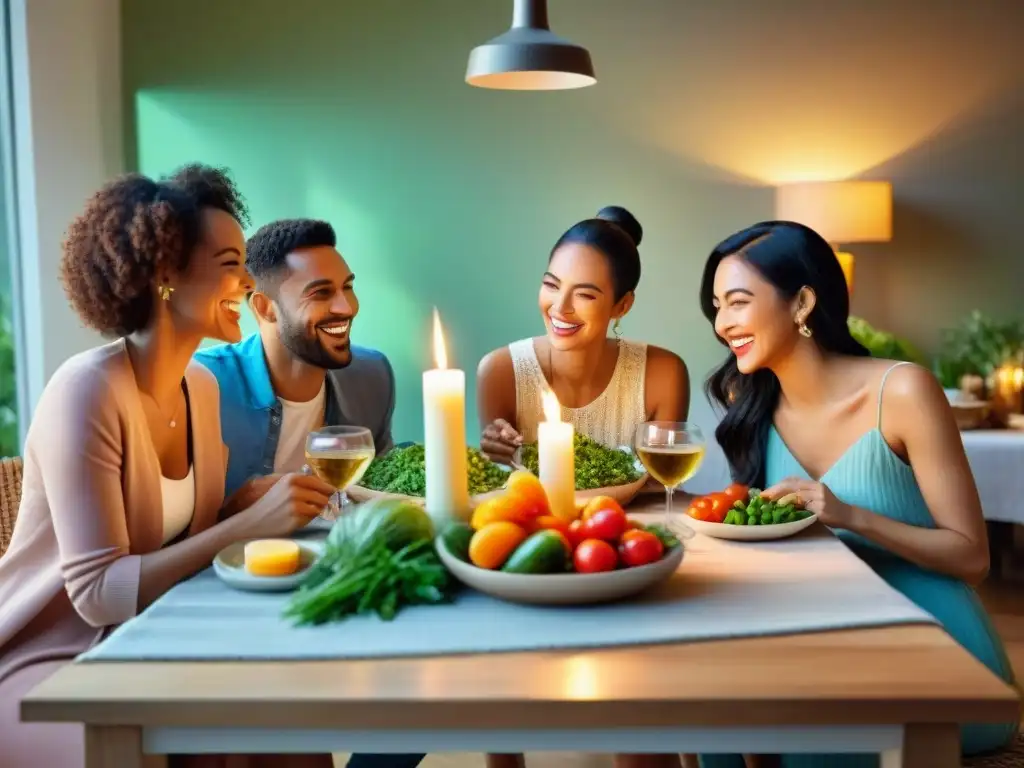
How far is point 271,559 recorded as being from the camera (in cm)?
148

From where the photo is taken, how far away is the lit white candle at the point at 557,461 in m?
1.52

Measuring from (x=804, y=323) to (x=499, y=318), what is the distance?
9.68 feet

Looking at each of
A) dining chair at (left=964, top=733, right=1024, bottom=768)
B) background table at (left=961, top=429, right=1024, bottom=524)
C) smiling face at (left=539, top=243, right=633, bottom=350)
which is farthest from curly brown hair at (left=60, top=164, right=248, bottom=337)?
background table at (left=961, top=429, right=1024, bottom=524)

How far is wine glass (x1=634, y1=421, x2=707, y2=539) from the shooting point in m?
1.64

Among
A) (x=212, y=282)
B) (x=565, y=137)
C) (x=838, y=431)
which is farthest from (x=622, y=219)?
(x=565, y=137)

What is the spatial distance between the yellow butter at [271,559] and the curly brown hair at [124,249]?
517 millimetres

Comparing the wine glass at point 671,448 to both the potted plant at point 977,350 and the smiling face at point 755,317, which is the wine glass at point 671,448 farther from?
the potted plant at point 977,350

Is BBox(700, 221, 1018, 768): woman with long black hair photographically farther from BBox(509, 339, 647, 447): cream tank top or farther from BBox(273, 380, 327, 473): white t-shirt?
BBox(273, 380, 327, 473): white t-shirt

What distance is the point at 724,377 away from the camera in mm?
2254

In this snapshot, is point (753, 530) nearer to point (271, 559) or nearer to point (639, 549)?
point (639, 549)

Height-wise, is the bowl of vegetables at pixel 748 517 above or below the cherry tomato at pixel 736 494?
below

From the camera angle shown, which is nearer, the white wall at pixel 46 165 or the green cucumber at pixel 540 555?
the green cucumber at pixel 540 555

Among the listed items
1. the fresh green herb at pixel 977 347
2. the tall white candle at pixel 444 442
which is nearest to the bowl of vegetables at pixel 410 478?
the tall white candle at pixel 444 442

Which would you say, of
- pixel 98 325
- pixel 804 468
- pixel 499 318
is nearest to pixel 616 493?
pixel 804 468
